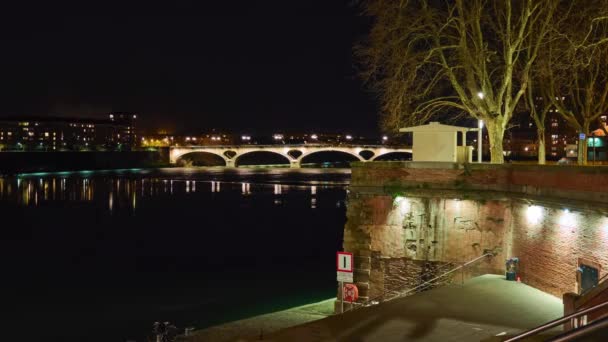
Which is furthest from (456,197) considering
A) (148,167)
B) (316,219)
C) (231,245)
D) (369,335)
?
(148,167)

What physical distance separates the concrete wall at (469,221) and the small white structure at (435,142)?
2.11m

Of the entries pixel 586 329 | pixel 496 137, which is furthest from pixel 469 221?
pixel 586 329

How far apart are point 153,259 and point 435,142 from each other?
2353 cm

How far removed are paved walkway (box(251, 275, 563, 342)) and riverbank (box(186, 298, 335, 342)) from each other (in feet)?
15.3

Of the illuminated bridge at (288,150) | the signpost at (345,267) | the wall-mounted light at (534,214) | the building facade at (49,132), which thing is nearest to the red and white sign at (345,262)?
the signpost at (345,267)

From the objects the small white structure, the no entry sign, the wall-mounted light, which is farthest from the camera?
the small white structure

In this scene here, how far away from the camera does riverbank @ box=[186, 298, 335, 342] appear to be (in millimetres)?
18219

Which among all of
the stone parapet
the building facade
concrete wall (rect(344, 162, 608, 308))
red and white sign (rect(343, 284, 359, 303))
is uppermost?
the building facade

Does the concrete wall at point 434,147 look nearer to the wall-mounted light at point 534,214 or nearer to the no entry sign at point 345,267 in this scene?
the wall-mounted light at point 534,214

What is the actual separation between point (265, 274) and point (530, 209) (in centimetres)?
2074

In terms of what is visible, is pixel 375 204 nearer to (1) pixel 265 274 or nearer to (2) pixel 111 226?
(1) pixel 265 274

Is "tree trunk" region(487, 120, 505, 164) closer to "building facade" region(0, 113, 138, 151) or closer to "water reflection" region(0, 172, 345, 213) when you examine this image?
"water reflection" region(0, 172, 345, 213)

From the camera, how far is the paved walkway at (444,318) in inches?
452

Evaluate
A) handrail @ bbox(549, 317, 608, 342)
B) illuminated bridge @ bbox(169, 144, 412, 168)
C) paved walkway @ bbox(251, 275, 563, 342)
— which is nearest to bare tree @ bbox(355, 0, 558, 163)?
paved walkway @ bbox(251, 275, 563, 342)
